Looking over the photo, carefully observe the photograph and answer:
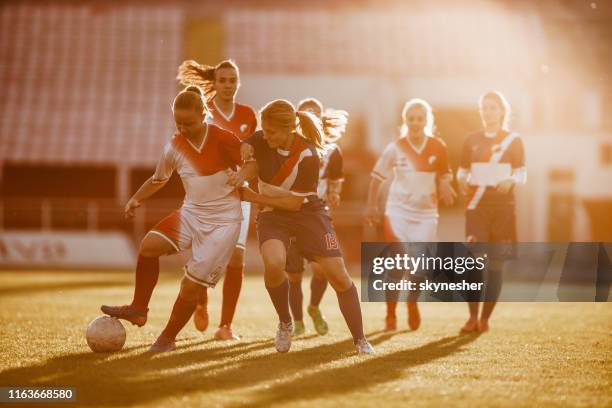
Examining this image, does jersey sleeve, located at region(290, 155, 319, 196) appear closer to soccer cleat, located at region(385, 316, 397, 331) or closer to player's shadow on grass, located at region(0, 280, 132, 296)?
soccer cleat, located at region(385, 316, 397, 331)

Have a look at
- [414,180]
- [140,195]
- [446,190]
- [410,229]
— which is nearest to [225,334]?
[140,195]

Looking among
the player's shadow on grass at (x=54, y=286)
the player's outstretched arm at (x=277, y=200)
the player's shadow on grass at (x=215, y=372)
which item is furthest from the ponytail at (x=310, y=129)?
the player's shadow on grass at (x=54, y=286)

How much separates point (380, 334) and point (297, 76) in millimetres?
21529

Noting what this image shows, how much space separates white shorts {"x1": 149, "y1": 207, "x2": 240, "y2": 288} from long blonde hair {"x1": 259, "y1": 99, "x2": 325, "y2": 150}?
859 mm

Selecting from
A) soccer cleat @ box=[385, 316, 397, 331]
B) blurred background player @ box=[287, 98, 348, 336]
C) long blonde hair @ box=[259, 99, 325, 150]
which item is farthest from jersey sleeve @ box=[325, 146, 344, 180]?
long blonde hair @ box=[259, 99, 325, 150]

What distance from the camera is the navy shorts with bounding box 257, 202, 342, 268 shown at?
7.41 metres

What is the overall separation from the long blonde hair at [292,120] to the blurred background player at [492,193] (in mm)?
2599

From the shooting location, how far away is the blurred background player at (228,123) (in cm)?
864

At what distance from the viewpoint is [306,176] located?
24.3 ft

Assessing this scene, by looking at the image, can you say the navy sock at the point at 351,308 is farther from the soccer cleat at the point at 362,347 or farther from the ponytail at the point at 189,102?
the ponytail at the point at 189,102

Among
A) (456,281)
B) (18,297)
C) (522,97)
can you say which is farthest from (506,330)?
(522,97)

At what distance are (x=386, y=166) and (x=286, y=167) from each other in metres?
2.53

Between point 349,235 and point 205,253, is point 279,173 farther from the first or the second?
point 349,235

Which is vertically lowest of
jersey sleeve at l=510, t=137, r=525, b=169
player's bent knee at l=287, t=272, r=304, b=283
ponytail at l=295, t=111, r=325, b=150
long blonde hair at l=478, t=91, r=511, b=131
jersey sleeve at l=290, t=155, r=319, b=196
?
player's bent knee at l=287, t=272, r=304, b=283
